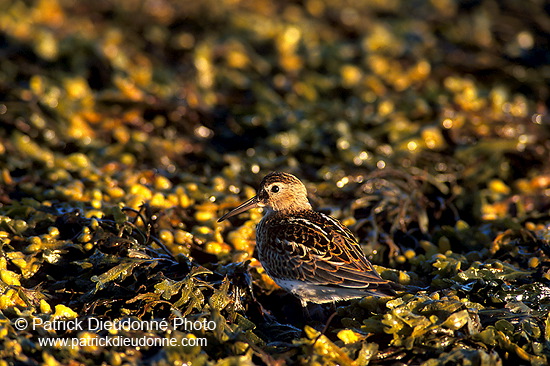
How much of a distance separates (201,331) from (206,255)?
4.83ft

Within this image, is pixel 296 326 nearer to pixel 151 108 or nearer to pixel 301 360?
pixel 301 360

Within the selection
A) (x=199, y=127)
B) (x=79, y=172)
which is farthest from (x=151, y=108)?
(x=79, y=172)

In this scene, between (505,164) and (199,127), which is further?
(199,127)

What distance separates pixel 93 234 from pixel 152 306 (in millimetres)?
1060

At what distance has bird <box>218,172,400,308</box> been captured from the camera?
16.6 feet

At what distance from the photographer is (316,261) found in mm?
5223

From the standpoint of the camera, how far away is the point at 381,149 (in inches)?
321

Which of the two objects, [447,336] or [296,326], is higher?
[447,336]

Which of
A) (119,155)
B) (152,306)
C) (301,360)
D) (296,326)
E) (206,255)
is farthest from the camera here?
(119,155)

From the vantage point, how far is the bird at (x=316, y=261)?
5055 millimetres

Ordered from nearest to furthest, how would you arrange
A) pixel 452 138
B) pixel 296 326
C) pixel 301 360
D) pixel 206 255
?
pixel 301 360
pixel 296 326
pixel 206 255
pixel 452 138

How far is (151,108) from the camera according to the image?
28.8ft

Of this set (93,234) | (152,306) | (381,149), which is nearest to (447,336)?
(152,306)

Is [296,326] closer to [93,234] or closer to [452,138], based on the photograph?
[93,234]
